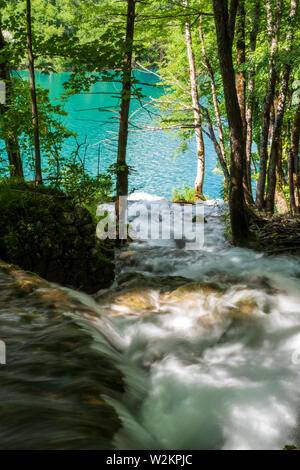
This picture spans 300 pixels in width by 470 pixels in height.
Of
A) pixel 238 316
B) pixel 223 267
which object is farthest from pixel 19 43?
pixel 238 316

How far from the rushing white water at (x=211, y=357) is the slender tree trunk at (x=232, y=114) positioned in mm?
1214

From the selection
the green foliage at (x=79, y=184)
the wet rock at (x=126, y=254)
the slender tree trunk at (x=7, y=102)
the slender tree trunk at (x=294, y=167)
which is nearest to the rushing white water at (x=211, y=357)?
the wet rock at (x=126, y=254)

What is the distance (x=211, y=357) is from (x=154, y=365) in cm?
70

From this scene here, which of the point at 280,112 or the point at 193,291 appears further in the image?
the point at 280,112

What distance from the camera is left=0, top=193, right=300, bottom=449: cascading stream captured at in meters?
2.19

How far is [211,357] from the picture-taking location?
3.86 meters

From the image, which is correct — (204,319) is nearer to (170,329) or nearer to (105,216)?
(170,329)

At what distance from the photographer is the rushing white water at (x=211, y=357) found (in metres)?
2.61

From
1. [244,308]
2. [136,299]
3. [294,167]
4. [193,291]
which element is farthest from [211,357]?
[294,167]

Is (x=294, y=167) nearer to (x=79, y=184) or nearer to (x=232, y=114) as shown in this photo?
(x=232, y=114)

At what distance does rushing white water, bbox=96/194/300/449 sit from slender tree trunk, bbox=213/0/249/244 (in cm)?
121

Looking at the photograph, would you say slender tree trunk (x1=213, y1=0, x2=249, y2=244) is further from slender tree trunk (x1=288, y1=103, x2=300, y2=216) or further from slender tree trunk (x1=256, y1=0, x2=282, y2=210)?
slender tree trunk (x1=288, y1=103, x2=300, y2=216)

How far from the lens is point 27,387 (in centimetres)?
241

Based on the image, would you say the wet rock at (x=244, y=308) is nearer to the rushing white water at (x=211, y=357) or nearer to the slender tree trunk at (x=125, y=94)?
the rushing white water at (x=211, y=357)
